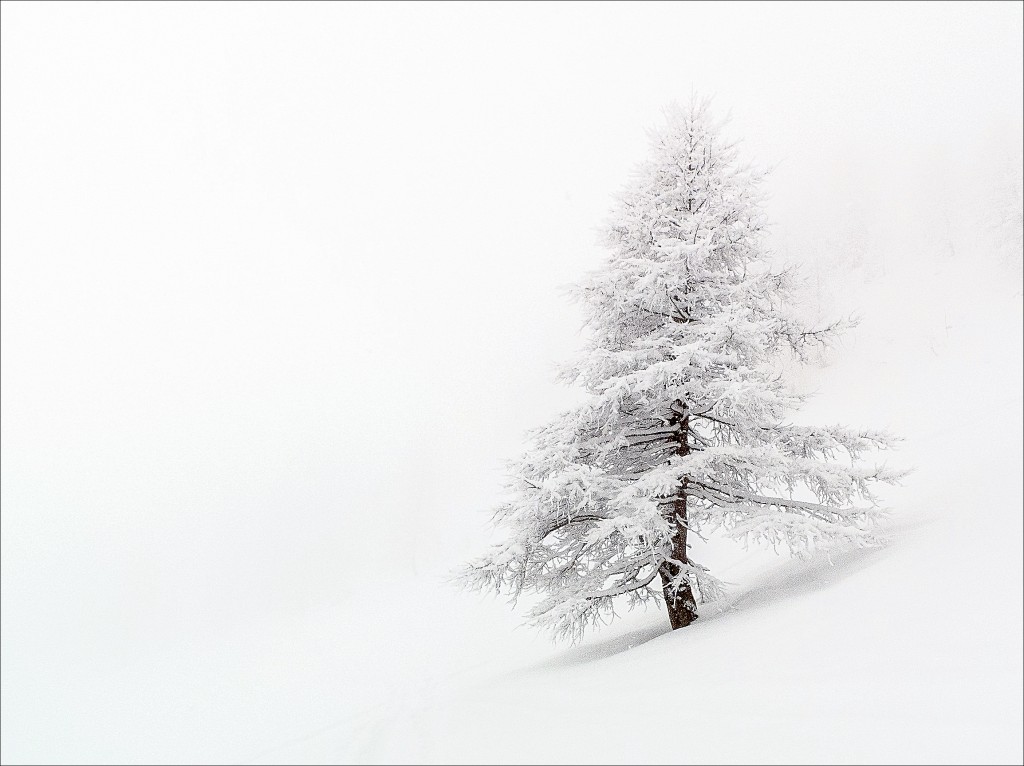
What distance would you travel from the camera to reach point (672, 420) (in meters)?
9.30

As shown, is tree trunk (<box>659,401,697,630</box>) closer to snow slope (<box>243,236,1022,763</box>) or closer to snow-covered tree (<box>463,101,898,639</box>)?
snow-covered tree (<box>463,101,898,639</box>)

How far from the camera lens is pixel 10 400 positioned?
618 ft

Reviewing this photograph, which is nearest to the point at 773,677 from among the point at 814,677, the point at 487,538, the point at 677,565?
the point at 814,677

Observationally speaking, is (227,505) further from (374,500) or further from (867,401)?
(867,401)

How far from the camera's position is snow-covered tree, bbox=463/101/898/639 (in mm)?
8266

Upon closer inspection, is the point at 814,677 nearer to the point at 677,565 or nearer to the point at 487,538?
the point at 677,565

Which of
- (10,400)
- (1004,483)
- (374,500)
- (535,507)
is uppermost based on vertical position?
(10,400)

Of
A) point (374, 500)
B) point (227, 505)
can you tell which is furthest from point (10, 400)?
point (374, 500)

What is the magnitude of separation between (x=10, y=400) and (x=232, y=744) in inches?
9438

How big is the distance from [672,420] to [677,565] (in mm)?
2296

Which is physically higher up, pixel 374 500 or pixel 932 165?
pixel 932 165

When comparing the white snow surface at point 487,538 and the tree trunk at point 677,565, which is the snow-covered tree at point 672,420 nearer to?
the tree trunk at point 677,565

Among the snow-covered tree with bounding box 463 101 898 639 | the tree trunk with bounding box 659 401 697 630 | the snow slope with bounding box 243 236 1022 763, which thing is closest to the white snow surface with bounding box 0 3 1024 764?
the snow slope with bounding box 243 236 1022 763

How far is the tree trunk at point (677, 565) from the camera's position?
9000mm
